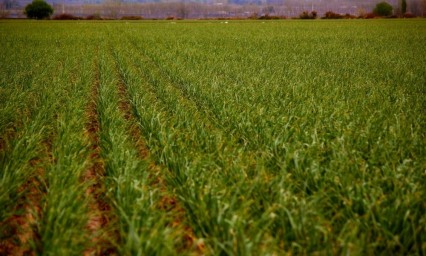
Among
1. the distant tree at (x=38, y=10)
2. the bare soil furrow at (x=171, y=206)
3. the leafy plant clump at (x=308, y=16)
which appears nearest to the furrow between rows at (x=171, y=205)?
the bare soil furrow at (x=171, y=206)

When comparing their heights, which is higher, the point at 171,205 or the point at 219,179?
the point at 219,179

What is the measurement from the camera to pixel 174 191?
2799 millimetres

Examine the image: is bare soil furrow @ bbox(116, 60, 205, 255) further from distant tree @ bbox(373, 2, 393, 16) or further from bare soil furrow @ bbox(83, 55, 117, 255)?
distant tree @ bbox(373, 2, 393, 16)

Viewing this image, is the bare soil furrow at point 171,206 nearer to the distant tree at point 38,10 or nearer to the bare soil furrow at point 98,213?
the bare soil furrow at point 98,213

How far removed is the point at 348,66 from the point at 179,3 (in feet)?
351

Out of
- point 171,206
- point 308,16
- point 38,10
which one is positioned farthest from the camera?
point 38,10

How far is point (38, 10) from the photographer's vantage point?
7919 centimetres

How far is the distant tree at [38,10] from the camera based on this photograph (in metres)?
79.5

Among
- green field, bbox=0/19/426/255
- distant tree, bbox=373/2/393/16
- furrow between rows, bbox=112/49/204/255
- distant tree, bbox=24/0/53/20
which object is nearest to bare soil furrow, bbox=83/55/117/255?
green field, bbox=0/19/426/255

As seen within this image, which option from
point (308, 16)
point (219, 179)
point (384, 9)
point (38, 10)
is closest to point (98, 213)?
point (219, 179)

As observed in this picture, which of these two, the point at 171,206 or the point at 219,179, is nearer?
the point at 171,206

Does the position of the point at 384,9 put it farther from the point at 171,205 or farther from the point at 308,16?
the point at 171,205

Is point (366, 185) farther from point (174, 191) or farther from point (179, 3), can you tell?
point (179, 3)

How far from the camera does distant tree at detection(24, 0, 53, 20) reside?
79463mm
